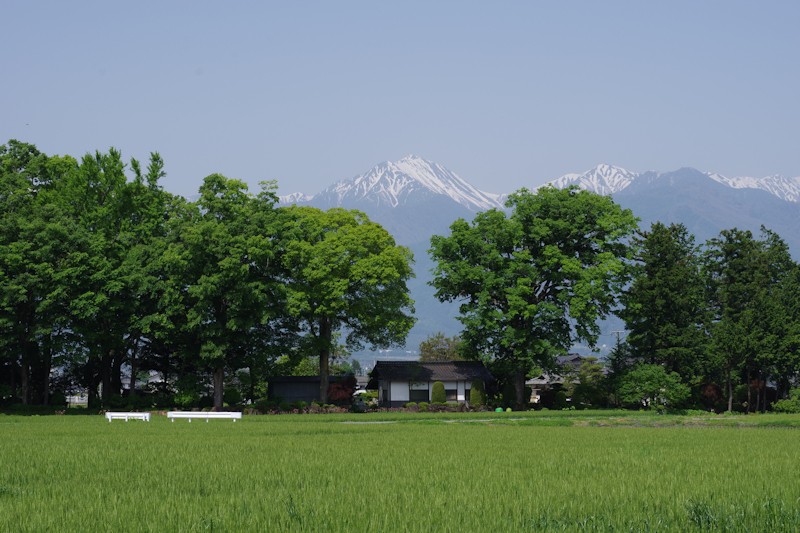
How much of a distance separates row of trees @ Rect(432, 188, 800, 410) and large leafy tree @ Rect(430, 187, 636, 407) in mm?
96

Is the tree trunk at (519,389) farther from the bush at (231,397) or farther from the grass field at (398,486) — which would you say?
the grass field at (398,486)

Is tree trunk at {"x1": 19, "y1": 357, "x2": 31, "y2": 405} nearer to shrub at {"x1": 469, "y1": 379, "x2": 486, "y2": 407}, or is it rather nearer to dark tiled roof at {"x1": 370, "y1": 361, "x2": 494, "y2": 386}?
dark tiled roof at {"x1": 370, "y1": 361, "x2": 494, "y2": 386}

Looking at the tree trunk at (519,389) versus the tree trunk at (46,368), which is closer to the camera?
the tree trunk at (46,368)

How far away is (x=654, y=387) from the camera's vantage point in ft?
230

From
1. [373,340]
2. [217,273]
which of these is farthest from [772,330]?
[217,273]

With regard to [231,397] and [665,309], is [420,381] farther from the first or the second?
[665,309]

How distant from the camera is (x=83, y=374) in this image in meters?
73.2

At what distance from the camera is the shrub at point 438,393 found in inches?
3123

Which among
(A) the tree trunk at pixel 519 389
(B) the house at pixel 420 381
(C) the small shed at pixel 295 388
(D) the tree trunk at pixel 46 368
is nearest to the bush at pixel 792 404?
(A) the tree trunk at pixel 519 389

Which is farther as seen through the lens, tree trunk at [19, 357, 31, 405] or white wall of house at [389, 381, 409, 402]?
white wall of house at [389, 381, 409, 402]

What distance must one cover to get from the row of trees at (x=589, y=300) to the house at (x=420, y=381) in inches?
283

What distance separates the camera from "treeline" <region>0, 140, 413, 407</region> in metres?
61.2

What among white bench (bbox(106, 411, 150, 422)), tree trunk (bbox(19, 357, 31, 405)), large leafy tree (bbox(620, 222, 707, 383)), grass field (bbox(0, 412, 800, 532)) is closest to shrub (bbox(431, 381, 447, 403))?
large leafy tree (bbox(620, 222, 707, 383))


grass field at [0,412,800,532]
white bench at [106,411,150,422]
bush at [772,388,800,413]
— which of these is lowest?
grass field at [0,412,800,532]
